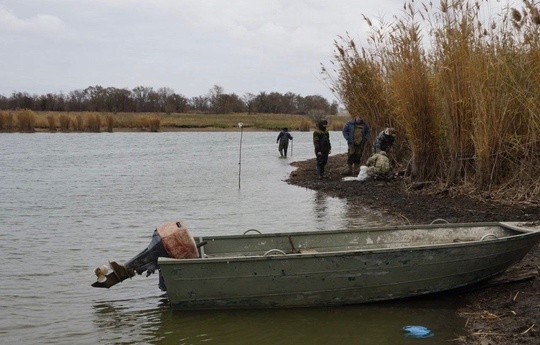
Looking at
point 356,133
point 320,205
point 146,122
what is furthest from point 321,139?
point 146,122

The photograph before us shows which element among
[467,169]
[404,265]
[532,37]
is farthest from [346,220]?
[404,265]

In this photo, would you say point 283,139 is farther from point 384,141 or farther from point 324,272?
point 324,272

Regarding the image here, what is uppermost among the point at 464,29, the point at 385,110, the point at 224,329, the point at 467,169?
the point at 464,29

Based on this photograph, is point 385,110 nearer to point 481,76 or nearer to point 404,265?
point 481,76

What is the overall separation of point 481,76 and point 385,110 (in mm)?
6107

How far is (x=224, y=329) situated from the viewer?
658cm

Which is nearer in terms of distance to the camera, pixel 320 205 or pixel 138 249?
pixel 138 249

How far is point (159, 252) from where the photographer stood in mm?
6910

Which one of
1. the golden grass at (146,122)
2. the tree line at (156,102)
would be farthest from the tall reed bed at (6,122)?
the tree line at (156,102)

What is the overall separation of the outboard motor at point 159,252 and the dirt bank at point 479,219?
2990 mm

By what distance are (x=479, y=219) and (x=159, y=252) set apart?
225 inches

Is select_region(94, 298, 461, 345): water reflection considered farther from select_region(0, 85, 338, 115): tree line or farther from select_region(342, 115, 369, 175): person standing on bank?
select_region(0, 85, 338, 115): tree line

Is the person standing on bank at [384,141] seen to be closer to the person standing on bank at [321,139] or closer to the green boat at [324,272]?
the person standing on bank at [321,139]

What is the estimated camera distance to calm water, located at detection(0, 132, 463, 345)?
21.3ft
